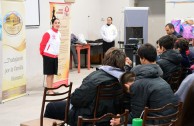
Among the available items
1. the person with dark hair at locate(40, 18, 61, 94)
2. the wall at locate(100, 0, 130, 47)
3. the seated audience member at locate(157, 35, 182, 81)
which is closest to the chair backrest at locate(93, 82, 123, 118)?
the seated audience member at locate(157, 35, 182, 81)

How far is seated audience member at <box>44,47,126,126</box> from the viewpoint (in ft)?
10.3

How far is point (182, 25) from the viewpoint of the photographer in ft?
27.5

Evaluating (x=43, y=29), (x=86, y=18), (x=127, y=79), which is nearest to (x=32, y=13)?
(x=43, y=29)

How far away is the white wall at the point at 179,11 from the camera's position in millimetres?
10133

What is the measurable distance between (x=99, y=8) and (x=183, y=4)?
3.18 metres

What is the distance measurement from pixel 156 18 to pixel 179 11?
77.9 inches

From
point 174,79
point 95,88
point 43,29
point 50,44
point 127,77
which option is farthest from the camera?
point 43,29

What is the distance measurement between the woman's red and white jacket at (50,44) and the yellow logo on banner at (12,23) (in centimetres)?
53

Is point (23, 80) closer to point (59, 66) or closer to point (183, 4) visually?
point (59, 66)

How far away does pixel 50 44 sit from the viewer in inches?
242

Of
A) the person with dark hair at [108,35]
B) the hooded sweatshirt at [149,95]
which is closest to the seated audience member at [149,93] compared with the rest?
the hooded sweatshirt at [149,95]

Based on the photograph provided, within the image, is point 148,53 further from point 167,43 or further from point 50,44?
point 50,44

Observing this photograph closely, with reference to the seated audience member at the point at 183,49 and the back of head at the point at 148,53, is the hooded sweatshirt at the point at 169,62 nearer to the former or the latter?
the seated audience member at the point at 183,49

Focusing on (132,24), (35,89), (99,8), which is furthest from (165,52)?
(99,8)
